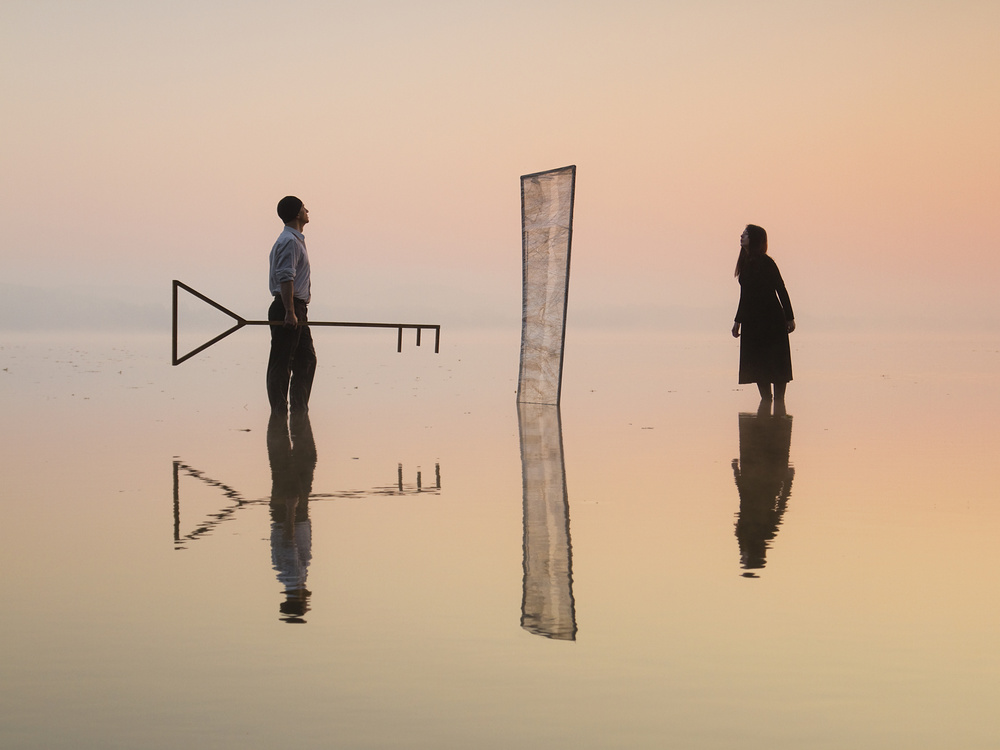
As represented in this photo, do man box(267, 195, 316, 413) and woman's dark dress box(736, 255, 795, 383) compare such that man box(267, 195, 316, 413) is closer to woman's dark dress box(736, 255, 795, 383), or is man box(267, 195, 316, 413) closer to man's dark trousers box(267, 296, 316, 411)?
man's dark trousers box(267, 296, 316, 411)

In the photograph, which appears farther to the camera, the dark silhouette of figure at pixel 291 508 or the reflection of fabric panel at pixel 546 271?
the reflection of fabric panel at pixel 546 271

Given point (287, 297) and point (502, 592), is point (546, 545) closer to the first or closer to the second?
point (502, 592)

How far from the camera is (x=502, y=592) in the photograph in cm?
386

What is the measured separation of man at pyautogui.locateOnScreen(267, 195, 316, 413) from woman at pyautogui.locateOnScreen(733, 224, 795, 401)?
13.9 feet

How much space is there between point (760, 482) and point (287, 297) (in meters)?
5.22

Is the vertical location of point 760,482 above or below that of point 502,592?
above

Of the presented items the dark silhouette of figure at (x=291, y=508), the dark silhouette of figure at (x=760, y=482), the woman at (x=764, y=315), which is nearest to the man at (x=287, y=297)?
the dark silhouette of figure at (x=291, y=508)

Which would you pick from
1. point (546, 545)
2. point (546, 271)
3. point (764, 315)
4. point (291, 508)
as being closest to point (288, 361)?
point (546, 271)

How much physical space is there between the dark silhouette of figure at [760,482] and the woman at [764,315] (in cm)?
107

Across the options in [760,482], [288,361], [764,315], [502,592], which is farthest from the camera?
[764,315]

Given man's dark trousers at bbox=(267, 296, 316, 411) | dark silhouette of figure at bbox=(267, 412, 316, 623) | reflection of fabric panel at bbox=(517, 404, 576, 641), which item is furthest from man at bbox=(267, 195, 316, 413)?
reflection of fabric panel at bbox=(517, 404, 576, 641)

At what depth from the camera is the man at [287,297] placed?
34.3 feet

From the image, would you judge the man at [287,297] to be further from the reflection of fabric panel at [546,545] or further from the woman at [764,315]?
the woman at [764,315]

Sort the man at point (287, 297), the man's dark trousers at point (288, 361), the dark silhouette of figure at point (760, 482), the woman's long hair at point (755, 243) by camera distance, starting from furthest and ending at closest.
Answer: the woman's long hair at point (755, 243)
the man's dark trousers at point (288, 361)
the man at point (287, 297)
the dark silhouette of figure at point (760, 482)
